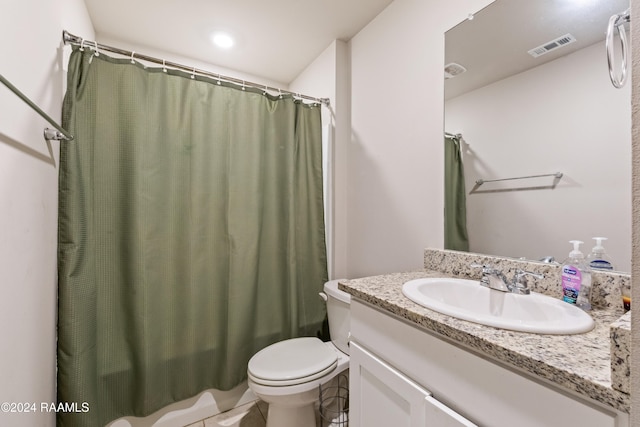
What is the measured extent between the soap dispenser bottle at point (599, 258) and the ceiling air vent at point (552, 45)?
672mm

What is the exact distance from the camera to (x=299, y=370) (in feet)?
4.10

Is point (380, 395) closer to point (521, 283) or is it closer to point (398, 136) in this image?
point (521, 283)

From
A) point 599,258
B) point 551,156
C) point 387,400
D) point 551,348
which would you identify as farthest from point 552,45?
point 387,400

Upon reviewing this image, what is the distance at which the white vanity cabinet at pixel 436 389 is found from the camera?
1.54ft

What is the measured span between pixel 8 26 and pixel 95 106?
534 mm

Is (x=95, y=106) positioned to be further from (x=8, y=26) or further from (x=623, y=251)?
(x=623, y=251)

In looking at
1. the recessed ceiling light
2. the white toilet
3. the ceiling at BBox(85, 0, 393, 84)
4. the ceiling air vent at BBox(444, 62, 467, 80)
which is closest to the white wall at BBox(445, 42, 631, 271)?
the ceiling air vent at BBox(444, 62, 467, 80)

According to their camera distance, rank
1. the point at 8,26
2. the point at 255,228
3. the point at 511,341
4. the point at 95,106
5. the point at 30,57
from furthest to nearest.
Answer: the point at 255,228
the point at 95,106
the point at 30,57
the point at 8,26
the point at 511,341

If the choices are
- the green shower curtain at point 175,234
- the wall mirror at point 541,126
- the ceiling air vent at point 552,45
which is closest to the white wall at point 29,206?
the green shower curtain at point 175,234

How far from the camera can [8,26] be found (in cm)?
74

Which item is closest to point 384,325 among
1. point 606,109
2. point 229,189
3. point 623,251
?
point 623,251

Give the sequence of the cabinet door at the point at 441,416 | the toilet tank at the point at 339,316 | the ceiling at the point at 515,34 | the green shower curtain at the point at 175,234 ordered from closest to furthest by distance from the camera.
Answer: the cabinet door at the point at 441,416, the ceiling at the point at 515,34, the green shower curtain at the point at 175,234, the toilet tank at the point at 339,316

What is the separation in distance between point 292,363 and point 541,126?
4.85 ft

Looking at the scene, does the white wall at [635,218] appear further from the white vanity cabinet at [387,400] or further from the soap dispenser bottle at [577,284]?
the soap dispenser bottle at [577,284]
